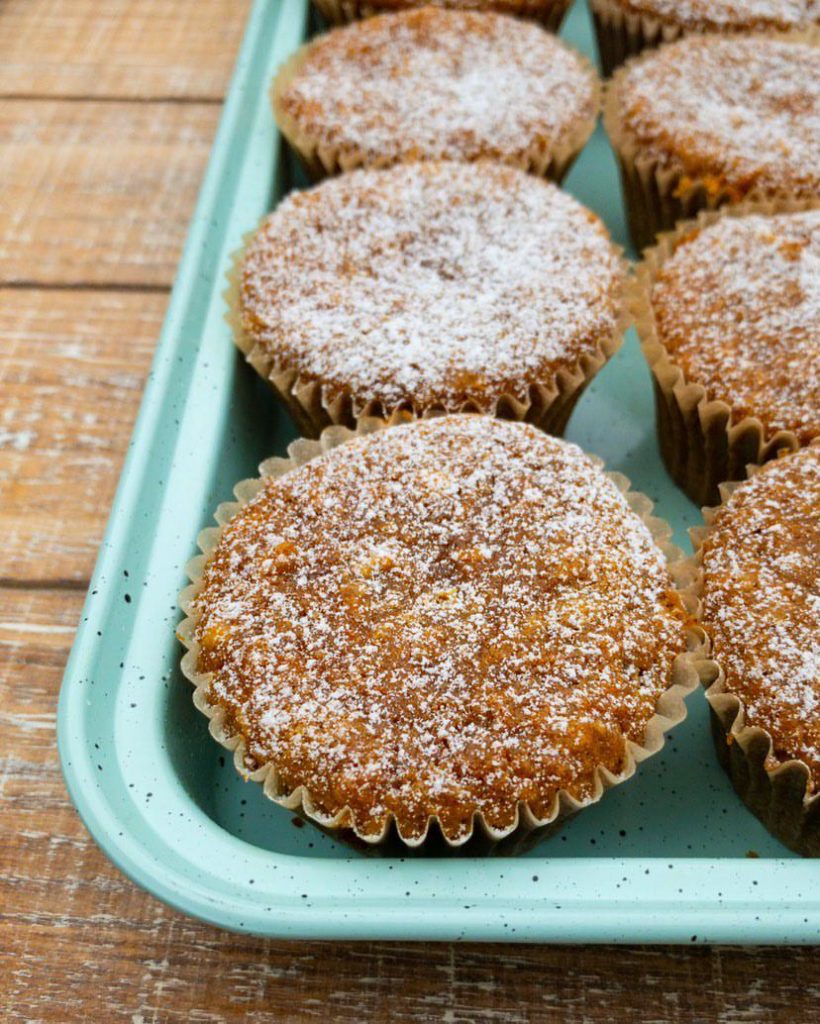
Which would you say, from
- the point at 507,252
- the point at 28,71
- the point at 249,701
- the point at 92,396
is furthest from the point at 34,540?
the point at 28,71

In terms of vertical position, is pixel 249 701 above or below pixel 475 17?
below

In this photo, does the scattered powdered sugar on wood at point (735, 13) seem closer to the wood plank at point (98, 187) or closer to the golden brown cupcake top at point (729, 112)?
the golden brown cupcake top at point (729, 112)

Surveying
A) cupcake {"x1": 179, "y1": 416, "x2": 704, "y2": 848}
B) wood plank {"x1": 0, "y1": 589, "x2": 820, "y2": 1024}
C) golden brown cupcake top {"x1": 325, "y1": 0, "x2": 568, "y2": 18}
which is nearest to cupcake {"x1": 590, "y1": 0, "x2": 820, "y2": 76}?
golden brown cupcake top {"x1": 325, "y1": 0, "x2": 568, "y2": 18}

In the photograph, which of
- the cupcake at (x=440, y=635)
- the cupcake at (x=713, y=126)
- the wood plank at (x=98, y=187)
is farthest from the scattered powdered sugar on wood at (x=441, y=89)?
the cupcake at (x=440, y=635)

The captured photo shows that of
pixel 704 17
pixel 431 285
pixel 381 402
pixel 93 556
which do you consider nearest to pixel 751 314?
pixel 431 285

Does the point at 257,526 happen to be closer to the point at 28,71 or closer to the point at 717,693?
the point at 717,693

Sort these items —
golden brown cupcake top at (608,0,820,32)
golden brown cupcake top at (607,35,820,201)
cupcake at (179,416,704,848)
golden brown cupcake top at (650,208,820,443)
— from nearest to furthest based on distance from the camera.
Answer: cupcake at (179,416,704,848)
golden brown cupcake top at (650,208,820,443)
golden brown cupcake top at (607,35,820,201)
golden brown cupcake top at (608,0,820,32)

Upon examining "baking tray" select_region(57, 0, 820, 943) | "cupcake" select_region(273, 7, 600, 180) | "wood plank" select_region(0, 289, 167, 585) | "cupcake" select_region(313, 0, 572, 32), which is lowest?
"wood plank" select_region(0, 289, 167, 585)

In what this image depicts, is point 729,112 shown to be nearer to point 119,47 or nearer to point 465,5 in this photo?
point 465,5

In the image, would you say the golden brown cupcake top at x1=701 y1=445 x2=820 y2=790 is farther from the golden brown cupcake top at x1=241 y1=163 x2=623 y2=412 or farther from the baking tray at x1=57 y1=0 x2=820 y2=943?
the golden brown cupcake top at x1=241 y1=163 x2=623 y2=412
